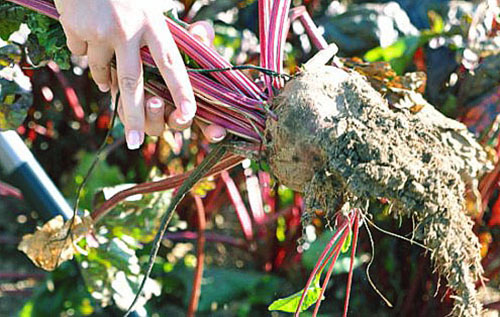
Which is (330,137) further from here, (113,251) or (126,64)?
(113,251)

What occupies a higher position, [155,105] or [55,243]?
[155,105]

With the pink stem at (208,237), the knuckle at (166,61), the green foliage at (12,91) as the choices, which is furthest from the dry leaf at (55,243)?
the pink stem at (208,237)

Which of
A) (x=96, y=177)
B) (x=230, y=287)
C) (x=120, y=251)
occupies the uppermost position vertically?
(x=120, y=251)

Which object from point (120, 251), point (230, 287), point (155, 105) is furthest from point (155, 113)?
point (230, 287)

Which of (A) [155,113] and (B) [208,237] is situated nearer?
(A) [155,113]

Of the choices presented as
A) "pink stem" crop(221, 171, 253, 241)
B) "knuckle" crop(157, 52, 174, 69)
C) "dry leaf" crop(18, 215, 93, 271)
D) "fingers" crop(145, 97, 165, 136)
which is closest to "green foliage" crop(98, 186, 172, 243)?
"dry leaf" crop(18, 215, 93, 271)

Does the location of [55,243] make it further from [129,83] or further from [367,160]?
[367,160]

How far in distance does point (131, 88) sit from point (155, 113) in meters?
0.06

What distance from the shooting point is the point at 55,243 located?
1.33 m

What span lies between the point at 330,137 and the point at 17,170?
2.71ft

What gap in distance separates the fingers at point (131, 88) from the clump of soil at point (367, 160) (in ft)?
0.61

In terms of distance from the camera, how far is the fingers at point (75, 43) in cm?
96

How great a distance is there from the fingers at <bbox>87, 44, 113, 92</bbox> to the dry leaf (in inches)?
15.2

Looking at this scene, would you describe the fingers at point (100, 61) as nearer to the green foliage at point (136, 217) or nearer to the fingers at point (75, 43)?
the fingers at point (75, 43)
